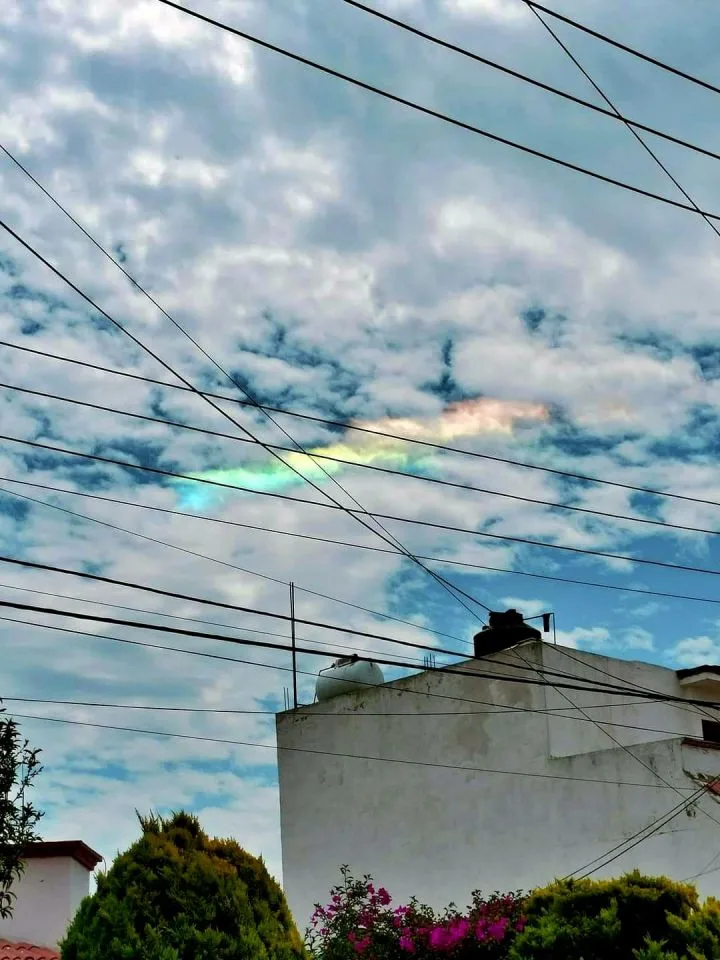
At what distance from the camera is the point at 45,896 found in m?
18.5

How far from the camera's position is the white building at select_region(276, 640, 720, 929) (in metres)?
23.1

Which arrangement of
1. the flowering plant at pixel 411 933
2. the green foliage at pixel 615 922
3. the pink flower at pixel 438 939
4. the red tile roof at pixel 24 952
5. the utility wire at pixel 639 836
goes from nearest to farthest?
the green foliage at pixel 615 922
the red tile roof at pixel 24 952
the pink flower at pixel 438 939
the flowering plant at pixel 411 933
the utility wire at pixel 639 836

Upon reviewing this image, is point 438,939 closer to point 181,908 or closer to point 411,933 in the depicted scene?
point 411,933

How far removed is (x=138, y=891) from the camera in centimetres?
1148

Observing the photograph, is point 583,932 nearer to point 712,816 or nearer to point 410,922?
point 410,922

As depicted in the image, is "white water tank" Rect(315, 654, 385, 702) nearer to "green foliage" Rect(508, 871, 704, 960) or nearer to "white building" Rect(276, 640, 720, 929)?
"white building" Rect(276, 640, 720, 929)

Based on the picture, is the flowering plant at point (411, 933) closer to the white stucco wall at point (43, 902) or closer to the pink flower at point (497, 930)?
the pink flower at point (497, 930)

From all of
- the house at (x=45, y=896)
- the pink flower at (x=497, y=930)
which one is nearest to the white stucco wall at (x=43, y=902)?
the house at (x=45, y=896)

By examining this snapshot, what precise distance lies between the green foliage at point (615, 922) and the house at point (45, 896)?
332 inches

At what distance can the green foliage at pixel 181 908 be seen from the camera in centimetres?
1115

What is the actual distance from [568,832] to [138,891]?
1494 cm

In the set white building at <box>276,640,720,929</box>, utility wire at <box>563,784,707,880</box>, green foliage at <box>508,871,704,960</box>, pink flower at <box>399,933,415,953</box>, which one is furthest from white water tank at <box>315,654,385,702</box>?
green foliage at <box>508,871,704,960</box>

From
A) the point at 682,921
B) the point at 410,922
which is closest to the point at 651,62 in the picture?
the point at 682,921

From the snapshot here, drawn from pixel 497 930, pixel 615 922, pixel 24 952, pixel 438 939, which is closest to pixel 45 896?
pixel 24 952
